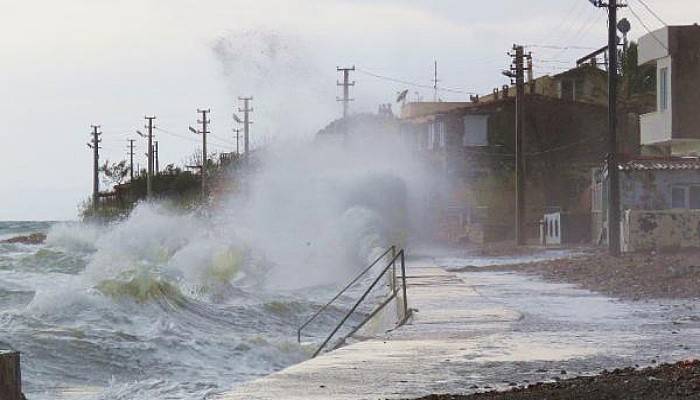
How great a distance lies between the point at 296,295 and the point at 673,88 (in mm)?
13084

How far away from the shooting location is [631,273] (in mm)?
32094

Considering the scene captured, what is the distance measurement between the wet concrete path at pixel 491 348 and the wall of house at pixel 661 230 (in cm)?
1426

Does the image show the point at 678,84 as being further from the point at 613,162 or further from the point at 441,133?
the point at 441,133

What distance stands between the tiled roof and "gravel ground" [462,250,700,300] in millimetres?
7829

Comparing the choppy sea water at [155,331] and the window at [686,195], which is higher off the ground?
the window at [686,195]

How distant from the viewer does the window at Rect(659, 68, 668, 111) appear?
143 ft

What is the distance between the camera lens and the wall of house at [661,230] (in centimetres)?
4003

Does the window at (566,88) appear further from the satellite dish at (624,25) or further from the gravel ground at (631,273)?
the gravel ground at (631,273)

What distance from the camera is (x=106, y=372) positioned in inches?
808

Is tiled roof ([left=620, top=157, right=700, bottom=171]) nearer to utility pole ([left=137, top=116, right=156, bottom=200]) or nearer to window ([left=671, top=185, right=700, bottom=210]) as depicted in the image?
window ([left=671, top=185, right=700, bottom=210])

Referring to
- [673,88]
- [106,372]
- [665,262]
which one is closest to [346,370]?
[106,372]

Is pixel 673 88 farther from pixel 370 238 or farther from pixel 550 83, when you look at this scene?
pixel 550 83

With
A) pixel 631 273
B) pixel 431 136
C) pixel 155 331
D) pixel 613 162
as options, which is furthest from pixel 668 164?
pixel 155 331

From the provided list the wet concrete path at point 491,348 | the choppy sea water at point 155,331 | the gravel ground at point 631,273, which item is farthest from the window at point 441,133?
the wet concrete path at point 491,348
